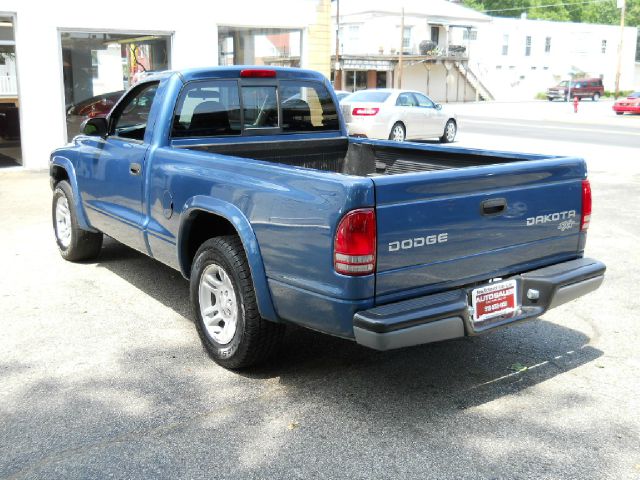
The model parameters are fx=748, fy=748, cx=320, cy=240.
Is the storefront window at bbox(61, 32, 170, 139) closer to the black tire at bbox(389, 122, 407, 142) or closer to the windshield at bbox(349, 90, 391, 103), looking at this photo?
the windshield at bbox(349, 90, 391, 103)

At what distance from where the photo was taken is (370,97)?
20.8m

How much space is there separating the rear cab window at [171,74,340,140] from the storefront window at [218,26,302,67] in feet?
34.6

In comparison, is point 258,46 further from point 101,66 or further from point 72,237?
point 72,237

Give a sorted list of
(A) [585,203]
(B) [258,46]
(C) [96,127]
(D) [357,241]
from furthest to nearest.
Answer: (B) [258,46] < (C) [96,127] < (A) [585,203] < (D) [357,241]

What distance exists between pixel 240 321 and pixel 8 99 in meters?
13.9

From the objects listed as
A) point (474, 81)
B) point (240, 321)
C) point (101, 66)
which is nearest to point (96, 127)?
point (240, 321)

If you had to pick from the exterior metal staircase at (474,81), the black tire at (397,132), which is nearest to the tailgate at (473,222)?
the black tire at (397,132)

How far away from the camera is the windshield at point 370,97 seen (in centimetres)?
2060

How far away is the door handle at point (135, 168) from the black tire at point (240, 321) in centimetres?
108

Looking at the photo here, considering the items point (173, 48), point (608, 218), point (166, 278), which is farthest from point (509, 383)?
point (173, 48)

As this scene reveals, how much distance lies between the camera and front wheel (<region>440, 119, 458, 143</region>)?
22.6 meters

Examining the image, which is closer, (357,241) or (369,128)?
(357,241)

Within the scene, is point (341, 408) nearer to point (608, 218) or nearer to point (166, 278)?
point (166, 278)

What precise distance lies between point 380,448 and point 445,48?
5783 centimetres
